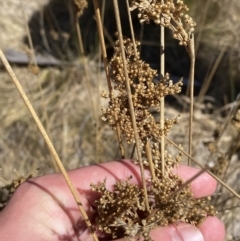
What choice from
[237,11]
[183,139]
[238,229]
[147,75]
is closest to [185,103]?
[183,139]

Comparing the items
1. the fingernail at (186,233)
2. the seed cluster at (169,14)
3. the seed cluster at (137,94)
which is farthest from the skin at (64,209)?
the seed cluster at (169,14)

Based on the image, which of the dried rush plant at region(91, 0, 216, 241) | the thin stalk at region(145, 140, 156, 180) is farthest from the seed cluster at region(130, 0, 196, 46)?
the thin stalk at region(145, 140, 156, 180)

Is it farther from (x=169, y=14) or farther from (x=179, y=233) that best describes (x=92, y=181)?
(x=169, y=14)

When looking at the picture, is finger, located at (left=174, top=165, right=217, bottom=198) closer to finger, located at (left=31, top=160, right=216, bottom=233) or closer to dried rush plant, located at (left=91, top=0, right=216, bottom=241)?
finger, located at (left=31, top=160, right=216, bottom=233)

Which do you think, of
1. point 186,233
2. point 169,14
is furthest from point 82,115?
point 169,14

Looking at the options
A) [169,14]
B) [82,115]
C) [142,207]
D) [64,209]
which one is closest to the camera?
[169,14]

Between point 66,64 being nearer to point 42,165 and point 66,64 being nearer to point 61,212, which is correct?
point 42,165
